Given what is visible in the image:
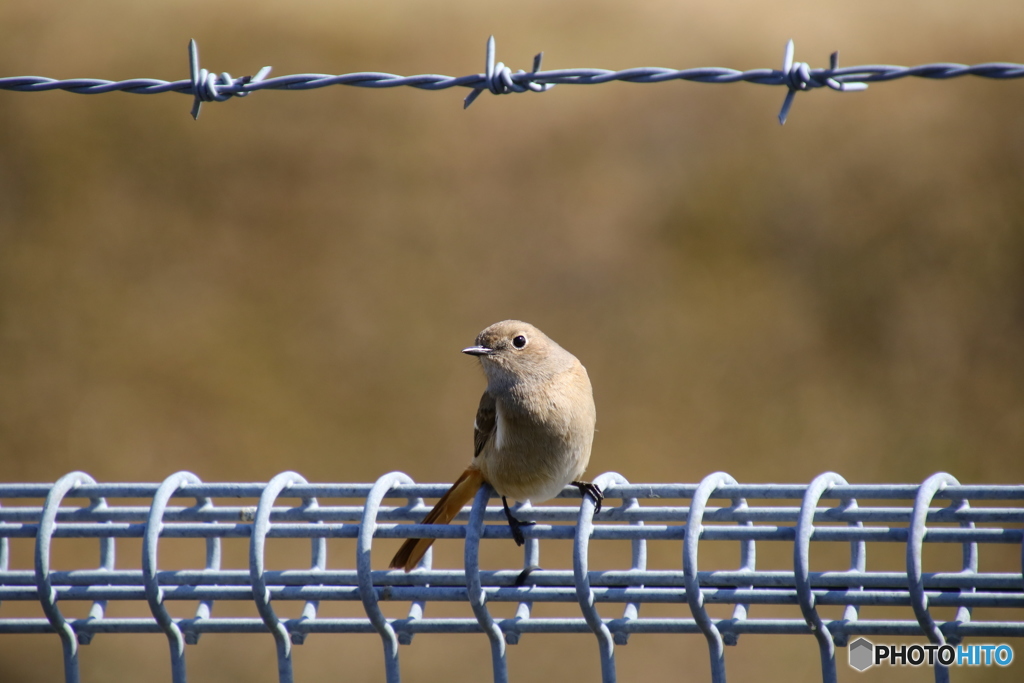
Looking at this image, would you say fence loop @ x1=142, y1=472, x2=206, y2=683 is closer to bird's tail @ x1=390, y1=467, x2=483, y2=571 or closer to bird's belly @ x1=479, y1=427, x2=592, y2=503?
bird's tail @ x1=390, y1=467, x2=483, y2=571

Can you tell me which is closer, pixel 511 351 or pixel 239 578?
pixel 239 578

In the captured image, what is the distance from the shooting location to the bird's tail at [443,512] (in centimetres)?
212

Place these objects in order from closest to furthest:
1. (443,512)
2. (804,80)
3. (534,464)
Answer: (804,80), (443,512), (534,464)

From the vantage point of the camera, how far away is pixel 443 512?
240 cm

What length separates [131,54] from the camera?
337 inches

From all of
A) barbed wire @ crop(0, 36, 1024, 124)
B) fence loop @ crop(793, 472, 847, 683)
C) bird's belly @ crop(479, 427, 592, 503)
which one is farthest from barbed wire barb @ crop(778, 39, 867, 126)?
bird's belly @ crop(479, 427, 592, 503)

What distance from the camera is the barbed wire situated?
1.73 m

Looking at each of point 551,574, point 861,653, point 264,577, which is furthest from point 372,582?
point 861,653

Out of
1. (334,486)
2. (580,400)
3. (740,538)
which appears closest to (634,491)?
(740,538)

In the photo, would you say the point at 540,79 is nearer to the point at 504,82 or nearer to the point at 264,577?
the point at 504,82

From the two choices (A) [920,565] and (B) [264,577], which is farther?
(B) [264,577]

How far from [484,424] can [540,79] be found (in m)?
1.55

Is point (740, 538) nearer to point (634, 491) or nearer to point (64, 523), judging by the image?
point (634, 491)

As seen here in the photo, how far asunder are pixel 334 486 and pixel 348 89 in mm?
7845
